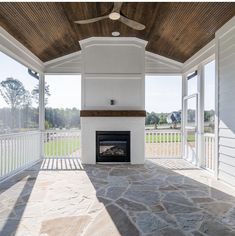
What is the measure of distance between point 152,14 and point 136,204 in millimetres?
3665

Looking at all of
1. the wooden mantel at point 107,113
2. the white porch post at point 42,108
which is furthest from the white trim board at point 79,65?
the wooden mantel at point 107,113

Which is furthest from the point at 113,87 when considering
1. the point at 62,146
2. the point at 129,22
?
the point at 129,22

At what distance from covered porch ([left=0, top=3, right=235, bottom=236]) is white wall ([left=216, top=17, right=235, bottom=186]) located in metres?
0.02

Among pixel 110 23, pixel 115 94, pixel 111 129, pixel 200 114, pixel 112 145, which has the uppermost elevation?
pixel 110 23

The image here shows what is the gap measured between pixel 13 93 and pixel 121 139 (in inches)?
118

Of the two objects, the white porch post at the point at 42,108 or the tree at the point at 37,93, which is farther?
the white porch post at the point at 42,108

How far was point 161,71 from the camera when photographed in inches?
288

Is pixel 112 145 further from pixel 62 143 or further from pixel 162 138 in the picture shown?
pixel 162 138

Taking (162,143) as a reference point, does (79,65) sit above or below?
above

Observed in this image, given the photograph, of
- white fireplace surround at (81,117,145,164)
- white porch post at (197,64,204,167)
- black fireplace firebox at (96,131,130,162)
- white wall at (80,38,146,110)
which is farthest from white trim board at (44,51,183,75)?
black fireplace firebox at (96,131,130,162)

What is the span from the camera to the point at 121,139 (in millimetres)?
6430

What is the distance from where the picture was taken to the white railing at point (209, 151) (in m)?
5.43

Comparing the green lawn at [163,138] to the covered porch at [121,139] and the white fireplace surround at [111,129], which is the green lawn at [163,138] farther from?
the white fireplace surround at [111,129]

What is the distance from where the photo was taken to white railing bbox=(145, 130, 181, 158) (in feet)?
23.9
